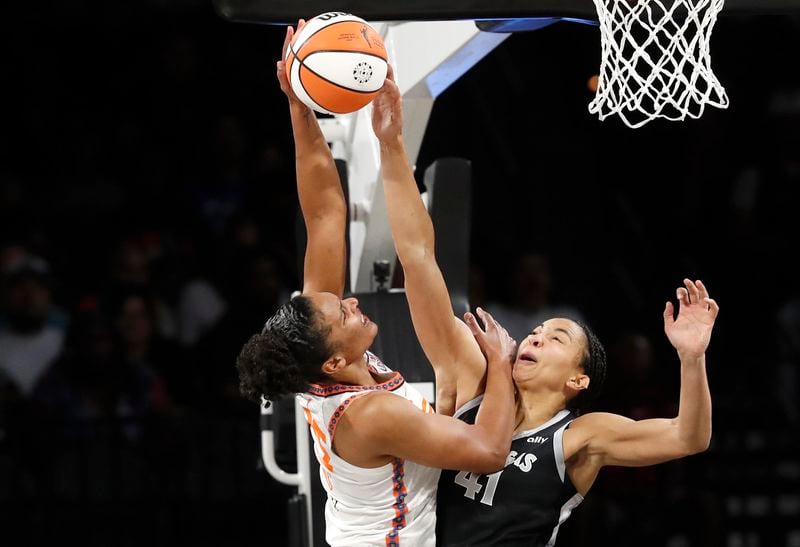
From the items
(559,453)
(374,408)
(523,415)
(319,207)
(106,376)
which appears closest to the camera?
(374,408)

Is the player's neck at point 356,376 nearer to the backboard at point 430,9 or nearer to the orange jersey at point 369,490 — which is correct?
the orange jersey at point 369,490

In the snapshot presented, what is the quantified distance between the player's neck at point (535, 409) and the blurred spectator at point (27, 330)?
396 cm

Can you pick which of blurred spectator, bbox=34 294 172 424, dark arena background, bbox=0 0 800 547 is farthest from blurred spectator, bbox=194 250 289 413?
blurred spectator, bbox=34 294 172 424

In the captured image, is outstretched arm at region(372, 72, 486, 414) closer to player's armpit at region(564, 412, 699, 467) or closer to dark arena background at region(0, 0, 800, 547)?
player's armpit at region(564, 412, 699, 467)

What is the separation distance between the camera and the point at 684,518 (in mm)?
6613

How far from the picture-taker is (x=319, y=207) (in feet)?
12.6

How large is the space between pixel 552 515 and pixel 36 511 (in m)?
3.61

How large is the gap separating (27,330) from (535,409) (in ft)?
13.8

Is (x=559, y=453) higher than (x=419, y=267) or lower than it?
lower

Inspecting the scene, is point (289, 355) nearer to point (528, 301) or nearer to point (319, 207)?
point (319, 207)

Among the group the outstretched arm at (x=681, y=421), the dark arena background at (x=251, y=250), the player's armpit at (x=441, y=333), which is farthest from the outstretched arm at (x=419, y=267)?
the dark arena background at (x=251, y=250)

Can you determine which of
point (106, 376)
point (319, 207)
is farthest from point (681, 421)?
point (106, 376)

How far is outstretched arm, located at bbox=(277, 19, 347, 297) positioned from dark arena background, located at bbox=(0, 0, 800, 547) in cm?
248

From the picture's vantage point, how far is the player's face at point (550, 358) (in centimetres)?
357
